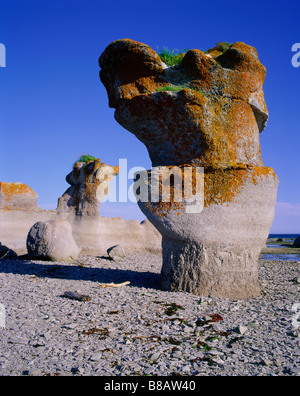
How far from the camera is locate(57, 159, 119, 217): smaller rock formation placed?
39.9 feet

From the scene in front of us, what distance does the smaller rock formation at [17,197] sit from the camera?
1197 centimetres

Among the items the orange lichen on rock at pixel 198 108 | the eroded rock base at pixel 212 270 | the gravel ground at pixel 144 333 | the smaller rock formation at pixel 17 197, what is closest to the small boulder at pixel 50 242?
the smaller rock formation at pixel 17 197

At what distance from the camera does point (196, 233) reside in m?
5.35

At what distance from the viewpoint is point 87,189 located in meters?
12.2

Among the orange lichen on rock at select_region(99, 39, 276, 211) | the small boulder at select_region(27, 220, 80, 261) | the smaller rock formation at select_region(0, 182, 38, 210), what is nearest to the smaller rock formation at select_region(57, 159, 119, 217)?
the smaller rock formation at select_region(0, 182, 38, 210)

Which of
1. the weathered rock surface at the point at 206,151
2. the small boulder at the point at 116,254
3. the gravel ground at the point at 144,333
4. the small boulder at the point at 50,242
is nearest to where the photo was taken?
the gravel ground at the point at 144,333

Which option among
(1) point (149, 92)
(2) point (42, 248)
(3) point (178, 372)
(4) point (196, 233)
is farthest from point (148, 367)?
(2) point (42, 248)

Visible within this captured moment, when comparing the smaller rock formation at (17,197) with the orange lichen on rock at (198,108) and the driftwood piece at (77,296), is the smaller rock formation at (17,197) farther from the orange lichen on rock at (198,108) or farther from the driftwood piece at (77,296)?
the driftwood piece at (77,296)

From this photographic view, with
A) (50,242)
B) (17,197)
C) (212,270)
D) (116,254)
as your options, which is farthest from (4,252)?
(212,270)

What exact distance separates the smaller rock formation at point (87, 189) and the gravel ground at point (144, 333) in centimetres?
616

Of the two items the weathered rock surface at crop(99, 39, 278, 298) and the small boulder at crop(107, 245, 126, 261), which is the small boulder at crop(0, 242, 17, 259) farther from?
the weathered rock surface at crop(99, 39, 278, 298)

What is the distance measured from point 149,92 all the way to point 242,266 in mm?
3402

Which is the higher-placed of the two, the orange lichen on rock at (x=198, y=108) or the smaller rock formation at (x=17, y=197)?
the orange lichen on rock at (x=198, y=108)

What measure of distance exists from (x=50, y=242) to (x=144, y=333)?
6.39m
